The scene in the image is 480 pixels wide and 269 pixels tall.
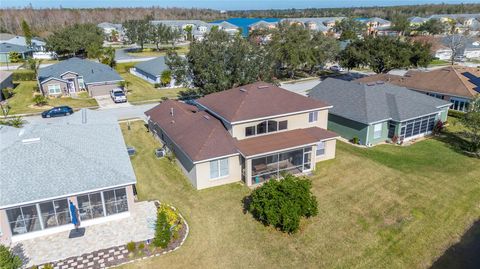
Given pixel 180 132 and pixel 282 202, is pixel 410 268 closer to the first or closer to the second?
pixel 282 202

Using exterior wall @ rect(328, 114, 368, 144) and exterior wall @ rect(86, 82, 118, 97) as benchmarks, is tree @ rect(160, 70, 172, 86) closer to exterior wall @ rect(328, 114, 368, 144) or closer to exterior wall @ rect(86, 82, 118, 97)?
exterior wall @ rect(86, 82, 118, 97)

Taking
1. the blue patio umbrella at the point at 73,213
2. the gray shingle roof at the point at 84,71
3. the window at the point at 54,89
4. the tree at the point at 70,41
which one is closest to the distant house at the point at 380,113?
the blue patio umbrella at the point at 73,213

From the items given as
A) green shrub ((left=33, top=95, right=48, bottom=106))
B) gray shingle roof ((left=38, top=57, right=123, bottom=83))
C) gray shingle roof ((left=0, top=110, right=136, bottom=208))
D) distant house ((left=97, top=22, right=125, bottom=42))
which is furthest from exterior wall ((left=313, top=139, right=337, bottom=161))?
distant house ((left=97, top=22, right=125, bottom=42))

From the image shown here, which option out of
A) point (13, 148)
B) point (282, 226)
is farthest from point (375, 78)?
point (13, 148)

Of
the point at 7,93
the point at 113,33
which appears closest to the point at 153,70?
the point at 7,93

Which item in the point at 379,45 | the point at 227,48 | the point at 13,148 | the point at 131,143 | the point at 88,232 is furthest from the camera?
the point at 379,45

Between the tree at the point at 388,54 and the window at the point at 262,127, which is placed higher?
the tree at the point at 388,54

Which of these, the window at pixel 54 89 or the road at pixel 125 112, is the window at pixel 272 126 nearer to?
the road at pixel 125 112
